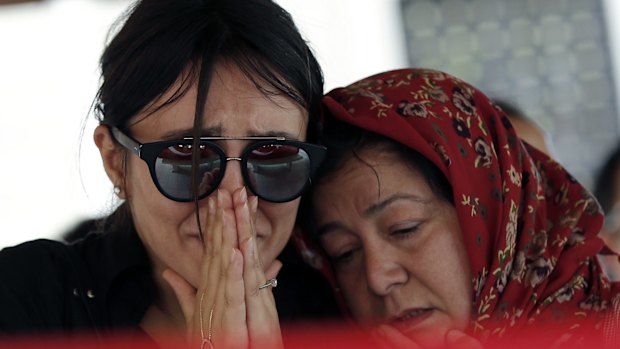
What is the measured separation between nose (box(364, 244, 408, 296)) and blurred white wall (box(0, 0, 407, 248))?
3.15 m

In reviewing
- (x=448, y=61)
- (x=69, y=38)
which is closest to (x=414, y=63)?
(x=448, y=61)

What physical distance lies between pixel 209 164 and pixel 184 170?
1.9 inches

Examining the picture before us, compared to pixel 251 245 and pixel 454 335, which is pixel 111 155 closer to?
pixel 251 245

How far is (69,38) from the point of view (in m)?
5.31

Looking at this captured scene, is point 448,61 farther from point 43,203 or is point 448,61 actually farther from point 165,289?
point 165,289

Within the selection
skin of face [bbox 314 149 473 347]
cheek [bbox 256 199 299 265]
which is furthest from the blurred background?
cheek [bbox 256 199 299 265]

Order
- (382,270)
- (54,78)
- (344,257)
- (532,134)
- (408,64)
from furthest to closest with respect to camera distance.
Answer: (408,64) < (54,78) < (532,134) < (344,257) < (382,270)

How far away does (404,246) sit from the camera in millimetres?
2074

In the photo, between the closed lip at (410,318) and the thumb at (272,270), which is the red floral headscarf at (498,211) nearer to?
the closed lip at (410,318)

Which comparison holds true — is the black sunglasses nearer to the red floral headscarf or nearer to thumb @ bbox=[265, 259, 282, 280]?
thumb @ bbox=[265, 259, 282, 280]

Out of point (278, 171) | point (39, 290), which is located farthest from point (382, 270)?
point (39, 290)

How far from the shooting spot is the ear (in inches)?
78.8

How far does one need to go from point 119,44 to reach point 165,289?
527 millimetres

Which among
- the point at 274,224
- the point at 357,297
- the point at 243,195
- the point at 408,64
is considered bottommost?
the point at 408,64
